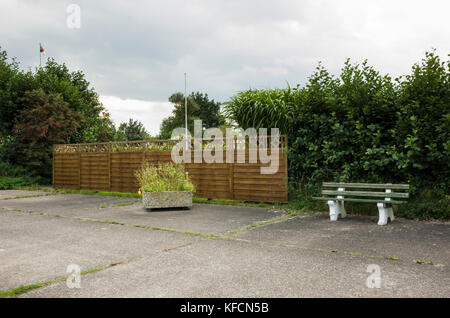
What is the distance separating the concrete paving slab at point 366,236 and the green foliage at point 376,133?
3.19ft

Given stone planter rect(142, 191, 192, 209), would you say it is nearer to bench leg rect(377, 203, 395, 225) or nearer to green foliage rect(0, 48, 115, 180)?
bench leg rect(377, 203, 395, 225)

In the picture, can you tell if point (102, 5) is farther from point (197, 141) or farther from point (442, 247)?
point (442, 247)

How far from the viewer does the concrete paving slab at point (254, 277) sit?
3.41 m

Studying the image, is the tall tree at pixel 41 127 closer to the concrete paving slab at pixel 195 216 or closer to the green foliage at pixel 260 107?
the green foliage at pixel 260 107

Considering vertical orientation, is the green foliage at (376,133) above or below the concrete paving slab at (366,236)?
above

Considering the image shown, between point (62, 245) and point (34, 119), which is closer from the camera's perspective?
point (62, 245)

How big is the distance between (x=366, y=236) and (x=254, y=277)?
9.22 feet

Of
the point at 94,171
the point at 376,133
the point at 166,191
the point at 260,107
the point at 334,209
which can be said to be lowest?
the point at 334,209

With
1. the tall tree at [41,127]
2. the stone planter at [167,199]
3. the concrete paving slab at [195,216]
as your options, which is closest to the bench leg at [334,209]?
the concrete paving slab at [195,216]

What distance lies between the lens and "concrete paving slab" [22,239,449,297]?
3412mm

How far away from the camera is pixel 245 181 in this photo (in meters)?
10.1

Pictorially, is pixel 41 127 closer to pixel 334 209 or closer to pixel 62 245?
pixel 62 245

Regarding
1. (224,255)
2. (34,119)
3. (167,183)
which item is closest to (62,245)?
(224,255)

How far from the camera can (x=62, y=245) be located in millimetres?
5492
